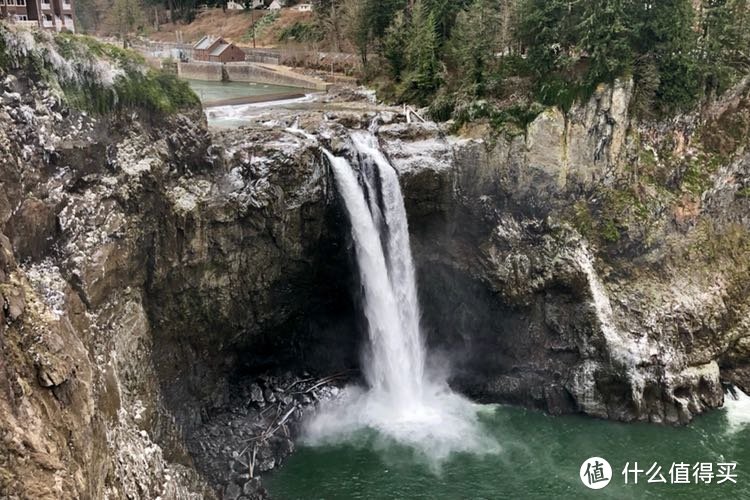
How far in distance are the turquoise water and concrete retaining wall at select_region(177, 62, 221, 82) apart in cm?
3396

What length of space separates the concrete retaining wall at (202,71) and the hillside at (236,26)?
13856mm

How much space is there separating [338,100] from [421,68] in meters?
4.64

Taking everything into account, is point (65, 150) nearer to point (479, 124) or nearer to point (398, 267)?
point (398, 267)

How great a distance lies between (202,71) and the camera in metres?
47.2

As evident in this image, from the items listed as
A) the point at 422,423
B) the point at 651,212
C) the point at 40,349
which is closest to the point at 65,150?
the point at 40,349

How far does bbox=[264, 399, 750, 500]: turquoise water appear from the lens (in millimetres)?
18312

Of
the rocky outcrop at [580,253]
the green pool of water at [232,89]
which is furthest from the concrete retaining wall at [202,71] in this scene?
the rocky outcrop at [580,253]

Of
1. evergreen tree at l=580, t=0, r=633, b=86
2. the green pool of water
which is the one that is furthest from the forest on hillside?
the green pool of water

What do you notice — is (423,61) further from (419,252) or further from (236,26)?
(236,26)

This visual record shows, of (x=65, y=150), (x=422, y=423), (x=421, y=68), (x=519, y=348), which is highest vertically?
(x=421, y=68)

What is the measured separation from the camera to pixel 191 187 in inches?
734

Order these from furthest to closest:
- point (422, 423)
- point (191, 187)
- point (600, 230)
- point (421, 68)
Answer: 1. point (421, 68)
2. point (600, 230)
3. point (422, 423)
4. point (191, 187)

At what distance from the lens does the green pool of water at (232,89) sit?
36.3 meters

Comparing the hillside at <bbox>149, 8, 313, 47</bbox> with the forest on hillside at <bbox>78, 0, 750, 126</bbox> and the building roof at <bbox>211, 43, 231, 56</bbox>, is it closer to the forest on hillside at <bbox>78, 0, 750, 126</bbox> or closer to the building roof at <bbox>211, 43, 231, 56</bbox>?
the building roof at <bbox>211, 43, 231, 56</bbox>
